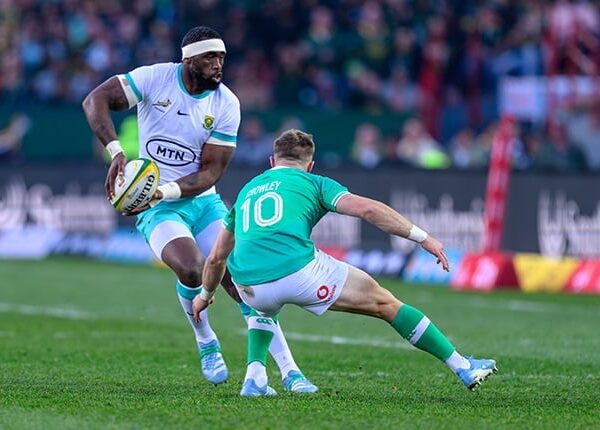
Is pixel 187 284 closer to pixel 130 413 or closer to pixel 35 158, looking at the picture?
pixel 130 413

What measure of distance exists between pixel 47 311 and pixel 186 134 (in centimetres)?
681

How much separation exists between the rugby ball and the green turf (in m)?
1.24

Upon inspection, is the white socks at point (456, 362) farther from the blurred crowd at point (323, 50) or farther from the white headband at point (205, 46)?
the blurred crowd at point (323, 50)

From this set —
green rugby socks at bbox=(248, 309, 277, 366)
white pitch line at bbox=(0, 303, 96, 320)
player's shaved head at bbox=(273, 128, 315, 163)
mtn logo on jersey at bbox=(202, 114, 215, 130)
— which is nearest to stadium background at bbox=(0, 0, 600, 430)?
white pitch line at bbox=(0, 303, 96, 320)

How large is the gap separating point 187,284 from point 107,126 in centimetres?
127

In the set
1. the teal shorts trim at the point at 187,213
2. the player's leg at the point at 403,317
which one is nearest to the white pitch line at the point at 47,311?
the teal shorts trim at the point at 187,213

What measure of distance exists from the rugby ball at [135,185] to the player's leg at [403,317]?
1672mm

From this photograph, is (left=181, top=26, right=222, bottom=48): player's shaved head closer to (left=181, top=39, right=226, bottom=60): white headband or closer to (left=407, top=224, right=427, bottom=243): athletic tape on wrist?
(left=181, top=39, right=226, bottom=60): white headband

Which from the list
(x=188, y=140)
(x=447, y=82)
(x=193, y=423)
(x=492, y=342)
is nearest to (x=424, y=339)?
(x=193, y=423)

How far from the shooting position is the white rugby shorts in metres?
Result: 9.17

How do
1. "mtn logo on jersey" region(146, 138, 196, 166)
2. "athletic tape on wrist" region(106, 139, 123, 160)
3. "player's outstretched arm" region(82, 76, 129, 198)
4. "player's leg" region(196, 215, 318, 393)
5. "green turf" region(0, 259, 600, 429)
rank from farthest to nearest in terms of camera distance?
"mtn logo on jersey" region(146, 138, 196, 166) < "player's outstretched arm" region(82, 76, 129, 198) < "athletic tape on wrist" region(106, 139, 123, 160) < "player's leg" region(196, 215, 318, 393) < "green turf" region(0, 259, 600, 429)

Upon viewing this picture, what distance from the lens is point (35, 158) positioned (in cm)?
2800

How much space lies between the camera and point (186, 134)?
427 inches

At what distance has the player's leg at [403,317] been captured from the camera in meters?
9.25
